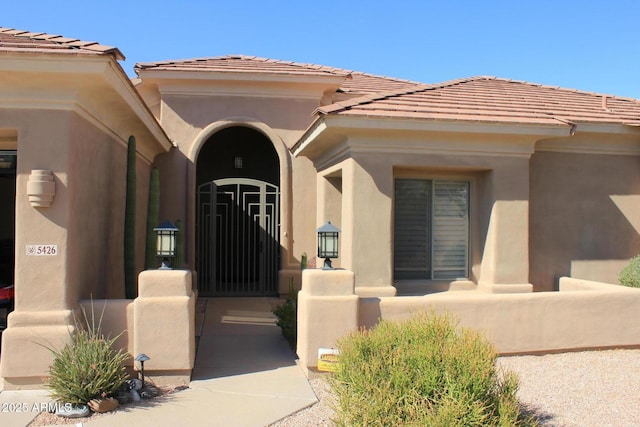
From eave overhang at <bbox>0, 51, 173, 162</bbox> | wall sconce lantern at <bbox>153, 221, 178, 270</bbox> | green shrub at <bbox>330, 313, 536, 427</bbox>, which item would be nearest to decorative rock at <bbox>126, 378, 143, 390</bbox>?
wall sconce lantern at <bbox>153, 221, 178, 270</bbox>

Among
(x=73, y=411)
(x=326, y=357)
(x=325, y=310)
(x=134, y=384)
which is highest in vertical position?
(x=325, y=310)

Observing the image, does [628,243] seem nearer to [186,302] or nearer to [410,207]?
[410,207]

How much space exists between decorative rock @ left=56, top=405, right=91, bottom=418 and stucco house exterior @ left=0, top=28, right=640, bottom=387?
90 cm

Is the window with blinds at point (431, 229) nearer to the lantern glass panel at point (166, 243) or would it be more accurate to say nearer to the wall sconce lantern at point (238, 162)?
the lantern glass panel at point (166, 243)

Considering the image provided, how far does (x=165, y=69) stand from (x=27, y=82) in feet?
18.7

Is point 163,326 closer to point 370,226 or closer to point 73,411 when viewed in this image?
point 73,411

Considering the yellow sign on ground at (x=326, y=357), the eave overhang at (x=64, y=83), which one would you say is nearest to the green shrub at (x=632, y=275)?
the yellow sign on ground at (x=326, y=357)

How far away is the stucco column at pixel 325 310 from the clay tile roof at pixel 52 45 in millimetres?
3476

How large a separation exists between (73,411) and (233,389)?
169cm

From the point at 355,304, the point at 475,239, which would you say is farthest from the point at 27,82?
the point at 475,239

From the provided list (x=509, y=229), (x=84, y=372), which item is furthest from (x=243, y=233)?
(x=84, y=372)

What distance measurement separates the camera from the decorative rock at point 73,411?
561 centimetres

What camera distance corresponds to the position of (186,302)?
6621mm

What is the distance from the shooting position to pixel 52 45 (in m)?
6.50
